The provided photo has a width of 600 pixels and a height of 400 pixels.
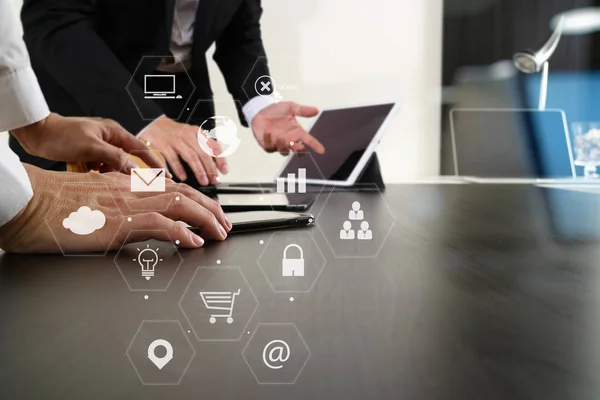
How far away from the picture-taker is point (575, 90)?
0.46 meters

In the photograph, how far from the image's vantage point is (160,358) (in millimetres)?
344

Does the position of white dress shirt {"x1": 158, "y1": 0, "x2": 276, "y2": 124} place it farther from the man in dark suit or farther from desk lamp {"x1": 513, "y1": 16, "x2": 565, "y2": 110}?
desk lamp {"x1": 513, "y1": 16, "x2": 565, "y2": 110}

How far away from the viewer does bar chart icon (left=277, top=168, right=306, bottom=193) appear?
420 mm

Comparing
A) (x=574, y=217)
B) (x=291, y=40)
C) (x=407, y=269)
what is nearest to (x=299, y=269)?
(x=407, y=269)

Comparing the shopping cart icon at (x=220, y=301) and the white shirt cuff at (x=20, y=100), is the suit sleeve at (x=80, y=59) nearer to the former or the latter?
the white shirt cuff at (x=20, y=100)

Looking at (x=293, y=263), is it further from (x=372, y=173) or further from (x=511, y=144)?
(x=511, y=144)

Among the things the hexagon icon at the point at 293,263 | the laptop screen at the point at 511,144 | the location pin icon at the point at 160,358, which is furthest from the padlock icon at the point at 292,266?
the laptop screen at the point at 511,144

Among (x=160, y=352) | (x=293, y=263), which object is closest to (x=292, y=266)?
(x=293, y=263)

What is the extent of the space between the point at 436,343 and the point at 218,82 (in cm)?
28

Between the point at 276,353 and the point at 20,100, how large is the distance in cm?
32

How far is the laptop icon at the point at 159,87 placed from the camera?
40 centimetres

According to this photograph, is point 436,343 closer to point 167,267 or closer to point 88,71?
point 167,267

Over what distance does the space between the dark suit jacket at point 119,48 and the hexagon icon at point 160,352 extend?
18 cm

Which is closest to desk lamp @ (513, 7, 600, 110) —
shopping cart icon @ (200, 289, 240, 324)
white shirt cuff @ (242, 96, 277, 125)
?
white shirt cuff @ (242, 96, 277, 125)
